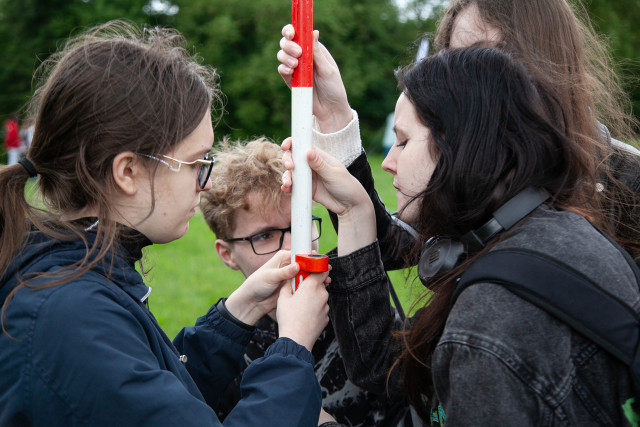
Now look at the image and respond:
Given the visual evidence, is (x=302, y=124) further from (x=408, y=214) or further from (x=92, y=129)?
(x=92, y=129)

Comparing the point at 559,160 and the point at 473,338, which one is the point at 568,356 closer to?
the point at 473,338

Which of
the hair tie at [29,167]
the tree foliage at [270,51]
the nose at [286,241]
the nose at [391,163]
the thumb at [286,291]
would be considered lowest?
the tree foliage at [270,51]

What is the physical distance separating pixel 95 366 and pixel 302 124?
90 centimetres

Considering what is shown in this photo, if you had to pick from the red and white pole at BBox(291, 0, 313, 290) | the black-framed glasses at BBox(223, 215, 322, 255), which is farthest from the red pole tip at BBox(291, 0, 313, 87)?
the black-framed glasses at BBox(223, 215, 322, 255)

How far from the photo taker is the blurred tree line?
1248 inches

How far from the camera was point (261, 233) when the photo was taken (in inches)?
116

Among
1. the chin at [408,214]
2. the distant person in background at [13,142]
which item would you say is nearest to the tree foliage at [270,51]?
the distant person in background at [13,142]

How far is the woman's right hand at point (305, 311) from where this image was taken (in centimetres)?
202

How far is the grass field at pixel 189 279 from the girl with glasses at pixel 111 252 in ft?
11.4

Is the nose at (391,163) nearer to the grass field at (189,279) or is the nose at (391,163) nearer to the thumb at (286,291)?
the thumb at (286,291)

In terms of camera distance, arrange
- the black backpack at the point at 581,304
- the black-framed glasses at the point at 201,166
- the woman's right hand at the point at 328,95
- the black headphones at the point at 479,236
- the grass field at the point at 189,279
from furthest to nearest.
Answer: the grass field at the point at 189,279, the woman's right hand at the point at 328,95, the black-framed glasses at the point at 201,166, the black headphones at the point at 479,236, the black backpack at the point at 581,304

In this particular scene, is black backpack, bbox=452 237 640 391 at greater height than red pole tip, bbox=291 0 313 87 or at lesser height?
lesser

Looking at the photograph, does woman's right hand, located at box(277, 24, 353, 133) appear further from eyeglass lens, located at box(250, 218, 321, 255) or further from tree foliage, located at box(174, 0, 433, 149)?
tree foliage, located at box(174, 0, 433, 149)

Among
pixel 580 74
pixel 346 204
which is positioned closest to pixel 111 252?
pixel 346 204
